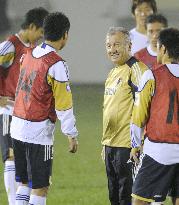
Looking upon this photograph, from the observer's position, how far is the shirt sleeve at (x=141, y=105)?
24.9ft

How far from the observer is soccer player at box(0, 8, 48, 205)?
9750mm

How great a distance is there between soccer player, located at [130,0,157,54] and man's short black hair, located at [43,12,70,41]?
2684 millimetres

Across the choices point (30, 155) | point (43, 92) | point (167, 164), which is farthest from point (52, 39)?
point (167, 164)

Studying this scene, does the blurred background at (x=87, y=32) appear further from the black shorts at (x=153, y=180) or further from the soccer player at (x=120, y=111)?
the black shorts at (x=153, y=180)

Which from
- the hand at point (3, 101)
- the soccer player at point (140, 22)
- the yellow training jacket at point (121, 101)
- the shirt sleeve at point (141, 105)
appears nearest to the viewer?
the shirt sleeve at point (141, 105)

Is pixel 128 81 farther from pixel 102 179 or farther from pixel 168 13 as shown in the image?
pixel 168 13

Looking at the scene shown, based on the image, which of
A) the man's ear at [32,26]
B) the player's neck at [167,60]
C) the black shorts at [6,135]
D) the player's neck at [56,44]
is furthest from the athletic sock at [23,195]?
the player's neck at [167,60]

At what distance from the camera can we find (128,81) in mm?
8508

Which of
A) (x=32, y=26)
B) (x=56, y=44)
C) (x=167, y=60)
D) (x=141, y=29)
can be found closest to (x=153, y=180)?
(x=167, y=60)

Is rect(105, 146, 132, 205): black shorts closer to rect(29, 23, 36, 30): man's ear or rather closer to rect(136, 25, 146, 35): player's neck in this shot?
rect(29, 23, 36, 30): man's ear

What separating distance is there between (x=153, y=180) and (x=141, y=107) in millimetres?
569

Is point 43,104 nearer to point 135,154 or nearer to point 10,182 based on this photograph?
point 135,154

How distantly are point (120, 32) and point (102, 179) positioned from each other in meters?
3.65

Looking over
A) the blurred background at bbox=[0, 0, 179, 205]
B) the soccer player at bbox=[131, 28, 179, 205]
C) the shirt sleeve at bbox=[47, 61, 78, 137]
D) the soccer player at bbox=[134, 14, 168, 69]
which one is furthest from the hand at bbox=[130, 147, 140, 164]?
the blurred background at bbox=[0, 0, 179, 205]
